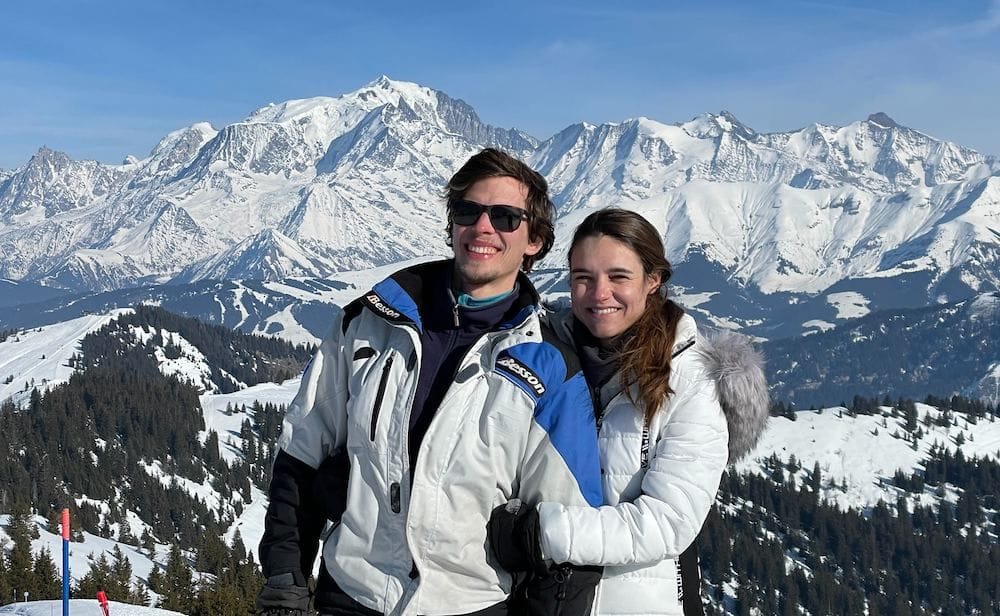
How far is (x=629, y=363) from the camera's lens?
7.50 metres

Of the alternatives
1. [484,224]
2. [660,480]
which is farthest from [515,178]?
[660,480]

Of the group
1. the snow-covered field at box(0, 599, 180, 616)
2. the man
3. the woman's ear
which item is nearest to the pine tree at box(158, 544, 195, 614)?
the snow-covered field at box(0, 599, 180, 616)

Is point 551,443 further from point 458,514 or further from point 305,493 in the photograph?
point 305,493

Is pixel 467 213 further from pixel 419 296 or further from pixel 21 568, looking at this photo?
pixel 21 568

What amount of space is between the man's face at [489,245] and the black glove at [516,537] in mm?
1750

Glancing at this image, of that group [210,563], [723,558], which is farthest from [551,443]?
[723,558]

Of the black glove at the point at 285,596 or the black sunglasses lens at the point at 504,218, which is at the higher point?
the black sunglasses lens at the point at 504,218

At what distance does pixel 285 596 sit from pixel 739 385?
3.98 metres

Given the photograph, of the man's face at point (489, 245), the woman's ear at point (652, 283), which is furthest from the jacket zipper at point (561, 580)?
the woman's ear at point (652, 283)

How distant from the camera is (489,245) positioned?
7.62m

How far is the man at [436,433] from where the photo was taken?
6.96 meters

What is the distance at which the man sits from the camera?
22.8ft

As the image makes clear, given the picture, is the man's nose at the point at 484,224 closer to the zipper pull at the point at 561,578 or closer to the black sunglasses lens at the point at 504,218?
the black sunglasses lens at the point at 504,218

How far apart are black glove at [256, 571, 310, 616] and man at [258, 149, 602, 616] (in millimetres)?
13
